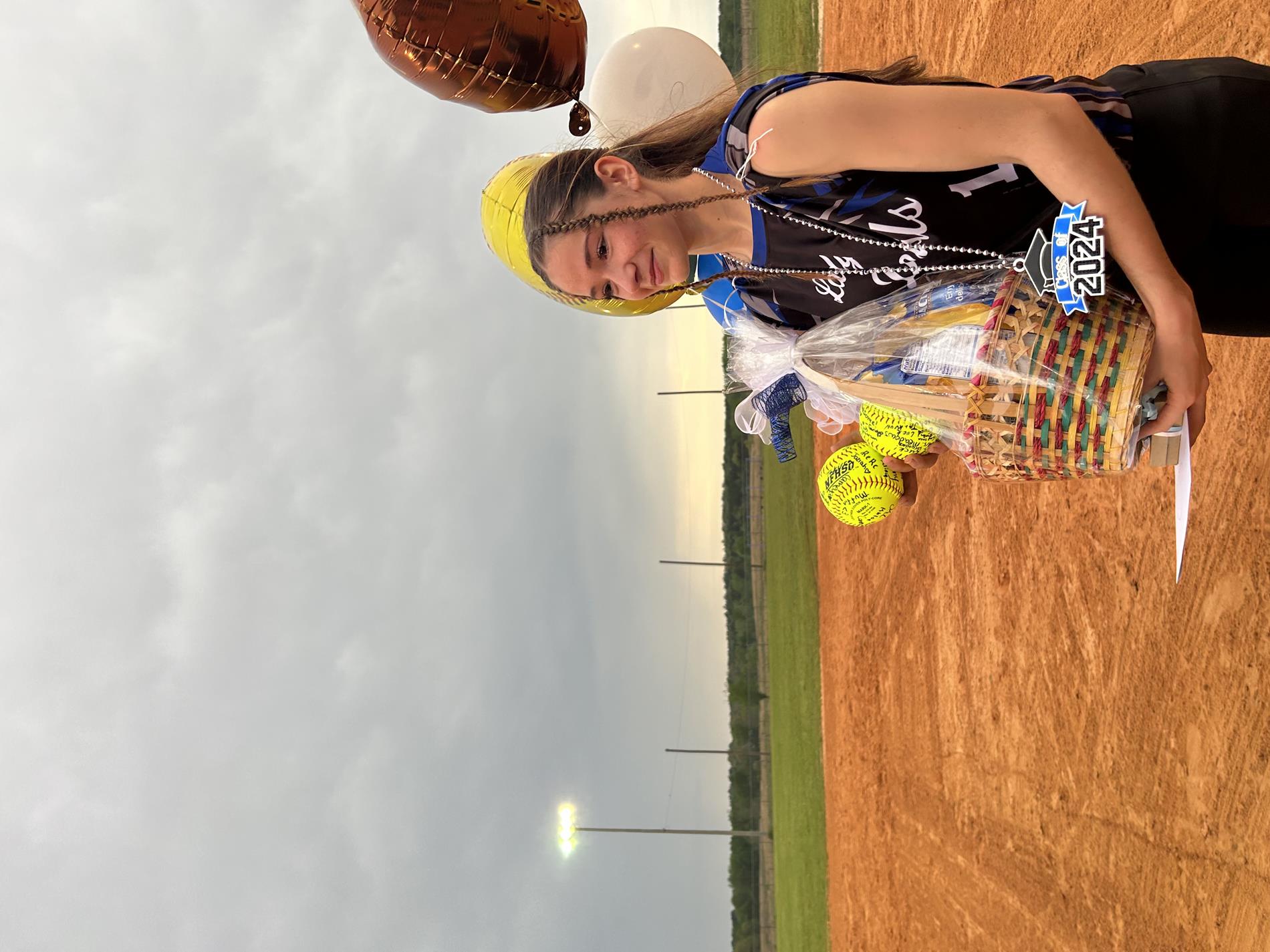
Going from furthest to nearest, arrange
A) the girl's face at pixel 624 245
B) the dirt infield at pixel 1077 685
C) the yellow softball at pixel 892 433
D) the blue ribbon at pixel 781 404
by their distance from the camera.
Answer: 1. the dirt infield at pixel 1077 685
2. the blue ribbon at pixel 781 404
3. the yellow softball at pixel 892 433
4. the girl's face at pixel 624 245

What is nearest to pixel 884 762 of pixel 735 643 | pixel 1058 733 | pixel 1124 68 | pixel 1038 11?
pixel 1058 733

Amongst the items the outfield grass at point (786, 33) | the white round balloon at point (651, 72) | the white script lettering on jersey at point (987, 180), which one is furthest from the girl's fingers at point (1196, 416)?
the outfield grass at point (786, 33)

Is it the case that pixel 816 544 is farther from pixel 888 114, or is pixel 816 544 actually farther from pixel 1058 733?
pixel 888 114

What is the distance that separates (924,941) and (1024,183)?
14.7 ft

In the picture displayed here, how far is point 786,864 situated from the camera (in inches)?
379

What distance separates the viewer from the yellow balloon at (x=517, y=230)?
1.82 metres

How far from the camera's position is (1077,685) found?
326 cm

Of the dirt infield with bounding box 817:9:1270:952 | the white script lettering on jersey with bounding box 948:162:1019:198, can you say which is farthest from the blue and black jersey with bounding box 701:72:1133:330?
the dirt infield with bounding box 817:9:1270:952

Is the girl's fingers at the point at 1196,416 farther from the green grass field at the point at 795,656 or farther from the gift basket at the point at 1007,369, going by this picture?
the green grass field at the point at 795,656

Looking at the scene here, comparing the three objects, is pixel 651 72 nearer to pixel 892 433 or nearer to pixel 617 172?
pixel 617 172

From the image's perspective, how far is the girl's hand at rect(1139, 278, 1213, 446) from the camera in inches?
44.3

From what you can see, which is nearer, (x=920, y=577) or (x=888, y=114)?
(x=888, y=114)

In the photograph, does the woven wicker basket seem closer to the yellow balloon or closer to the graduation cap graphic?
the graduation cap graphic

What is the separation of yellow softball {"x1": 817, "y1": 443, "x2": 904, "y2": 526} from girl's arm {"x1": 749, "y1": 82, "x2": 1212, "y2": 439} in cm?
105
